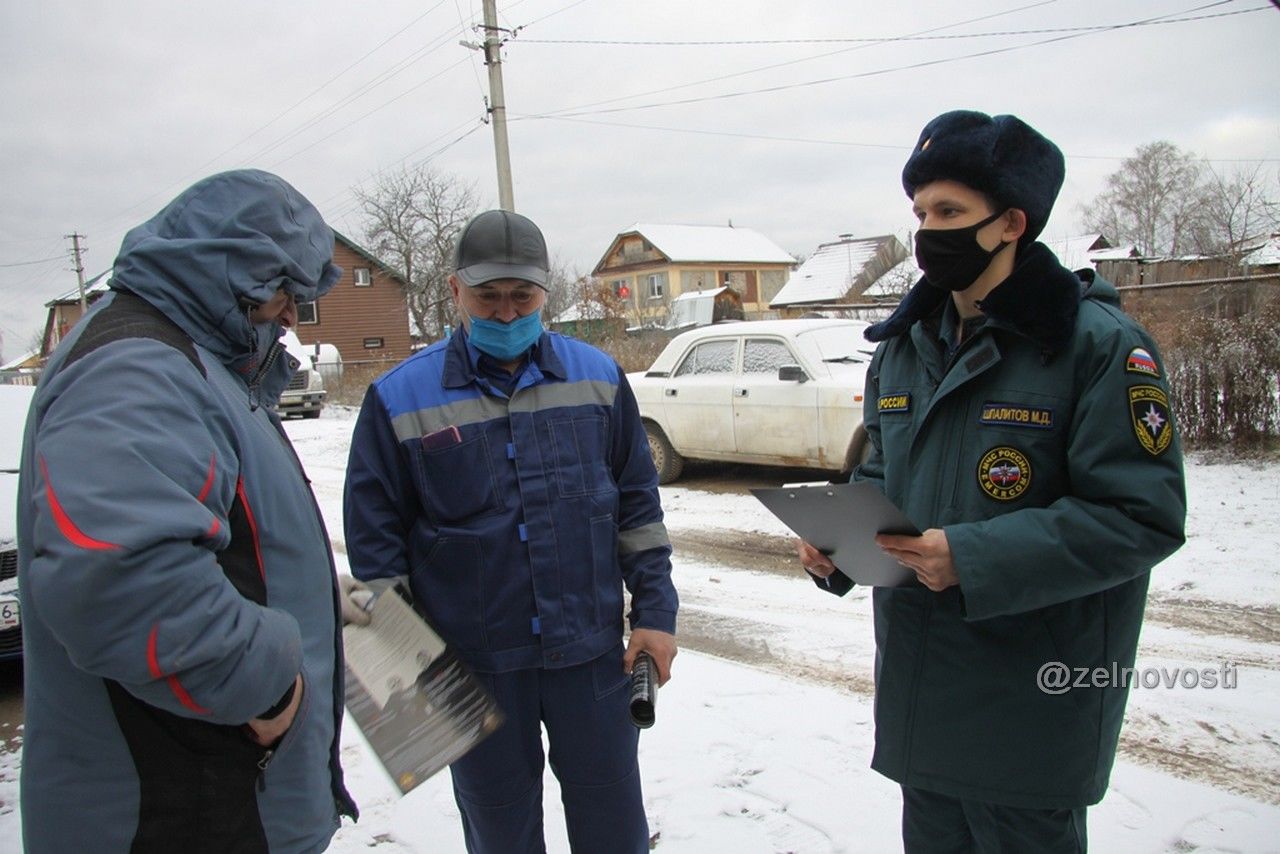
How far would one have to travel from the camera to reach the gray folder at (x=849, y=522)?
65.9 inches

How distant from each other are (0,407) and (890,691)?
22.5ft

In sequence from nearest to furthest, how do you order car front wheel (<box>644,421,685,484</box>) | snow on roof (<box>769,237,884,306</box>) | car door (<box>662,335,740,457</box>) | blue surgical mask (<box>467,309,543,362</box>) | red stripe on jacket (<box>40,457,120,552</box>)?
red stripe on jacket (<box>40,457,120,552</box>), blue surgical mask (<box>467,309,543,362</box>), car door (<box>662,335,740,457</box>), car front wheel (<box>644,421,685,484</box>), snow on roof (<box>769,237,884,306</box>)

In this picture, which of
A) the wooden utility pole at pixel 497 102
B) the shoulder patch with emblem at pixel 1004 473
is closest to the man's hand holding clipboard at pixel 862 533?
the shoulder patch with emblem at pixel 1004 473

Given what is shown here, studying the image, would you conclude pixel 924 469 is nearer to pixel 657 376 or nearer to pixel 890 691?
pixel 890 691

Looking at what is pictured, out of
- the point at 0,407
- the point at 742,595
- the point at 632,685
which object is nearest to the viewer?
the point at 632,685

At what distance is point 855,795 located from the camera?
298 centimetres

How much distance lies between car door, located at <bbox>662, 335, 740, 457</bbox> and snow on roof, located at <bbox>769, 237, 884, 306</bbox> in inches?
1343

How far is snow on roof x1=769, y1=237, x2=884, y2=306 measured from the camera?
4453cm

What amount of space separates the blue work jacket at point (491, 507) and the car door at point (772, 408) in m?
6.03

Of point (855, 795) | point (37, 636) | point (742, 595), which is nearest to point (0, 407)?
point (742, 595)

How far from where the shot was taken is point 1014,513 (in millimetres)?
1689

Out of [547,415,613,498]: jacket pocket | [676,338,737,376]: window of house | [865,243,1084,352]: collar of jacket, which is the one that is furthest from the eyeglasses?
[676,338,737,376]: window of house

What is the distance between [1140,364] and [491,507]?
151cm

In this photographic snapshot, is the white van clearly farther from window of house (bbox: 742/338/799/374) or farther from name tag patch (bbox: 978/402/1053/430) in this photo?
name tag patch (bbox: 978/402/1053/430)
